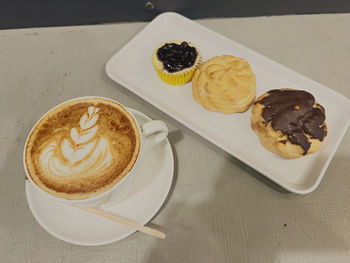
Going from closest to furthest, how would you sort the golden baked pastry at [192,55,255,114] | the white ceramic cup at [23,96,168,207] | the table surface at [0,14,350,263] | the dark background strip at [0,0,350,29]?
the white ceramic cup at [23,96,168,207] → the table surface at [0,14,350,263] → the golden baked pastry at [192,55,255,114] → the dark background strip at [0,0,350,29]

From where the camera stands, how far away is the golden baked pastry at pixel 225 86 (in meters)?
1.00

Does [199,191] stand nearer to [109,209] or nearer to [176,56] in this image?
[109,209]

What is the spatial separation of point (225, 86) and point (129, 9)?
2.22 feet

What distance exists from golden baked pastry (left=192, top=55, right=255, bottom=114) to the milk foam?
442 mm

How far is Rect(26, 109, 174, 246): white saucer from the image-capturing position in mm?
776

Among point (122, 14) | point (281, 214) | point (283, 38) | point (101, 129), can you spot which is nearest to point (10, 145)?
point (101, 129)

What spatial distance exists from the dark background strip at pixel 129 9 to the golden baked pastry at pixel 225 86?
42cm

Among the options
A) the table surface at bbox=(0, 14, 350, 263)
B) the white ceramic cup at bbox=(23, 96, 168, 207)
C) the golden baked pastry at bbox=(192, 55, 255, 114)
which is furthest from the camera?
the golden baked pastry at bbox=(192, 55, 255, 114)

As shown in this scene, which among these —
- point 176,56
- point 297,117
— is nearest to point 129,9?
point 176,56

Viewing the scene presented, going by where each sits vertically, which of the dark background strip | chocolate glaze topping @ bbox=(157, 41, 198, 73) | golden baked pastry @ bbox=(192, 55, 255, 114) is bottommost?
golden baked pastry @ bbox=(192, 55, 255, 114)

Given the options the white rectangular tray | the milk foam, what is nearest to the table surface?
the white rectangular tray

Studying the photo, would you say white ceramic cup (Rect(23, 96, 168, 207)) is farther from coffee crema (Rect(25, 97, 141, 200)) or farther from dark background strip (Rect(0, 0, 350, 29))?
dark background strip (Rect(0, 0, 350, 29))

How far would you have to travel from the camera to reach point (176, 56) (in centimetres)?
111

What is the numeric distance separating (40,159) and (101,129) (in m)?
0.18
